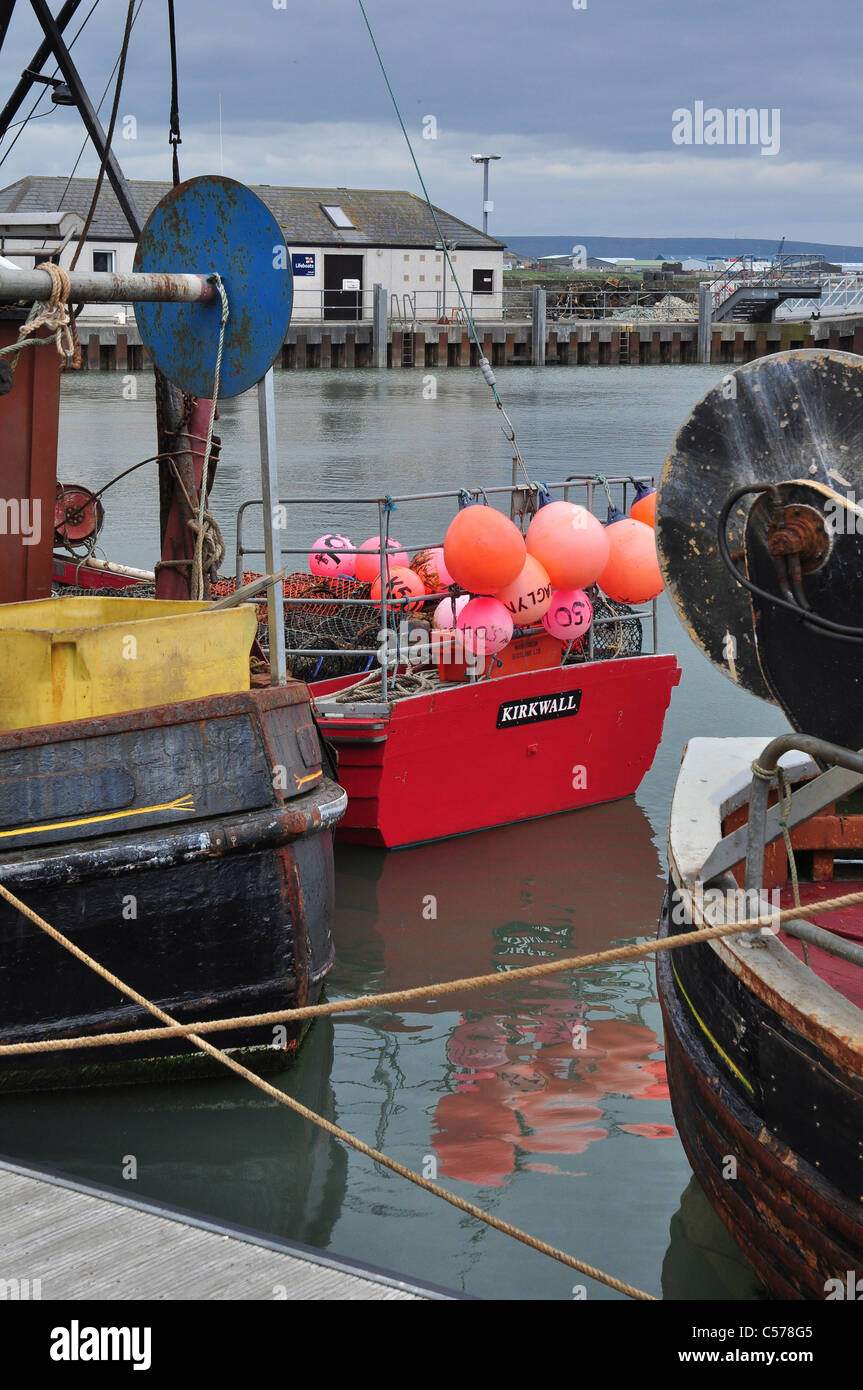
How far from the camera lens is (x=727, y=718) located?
13289mm

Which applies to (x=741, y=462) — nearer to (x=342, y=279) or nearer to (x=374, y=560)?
(x=374, y=560)

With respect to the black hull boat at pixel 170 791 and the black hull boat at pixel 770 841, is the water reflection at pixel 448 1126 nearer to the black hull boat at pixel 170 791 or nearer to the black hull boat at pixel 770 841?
the black hull boat at pixel 170 791

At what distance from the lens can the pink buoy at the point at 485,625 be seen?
9.02 meters

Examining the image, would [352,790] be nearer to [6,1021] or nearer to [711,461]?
[6,1021]

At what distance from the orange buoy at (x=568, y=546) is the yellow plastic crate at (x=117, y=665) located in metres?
3.50

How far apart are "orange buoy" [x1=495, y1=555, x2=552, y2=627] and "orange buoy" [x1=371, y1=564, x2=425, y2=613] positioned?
86 cm

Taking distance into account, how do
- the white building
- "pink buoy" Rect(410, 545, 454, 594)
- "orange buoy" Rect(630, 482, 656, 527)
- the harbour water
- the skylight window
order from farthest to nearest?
the skylight window
the white building
"orange buoy" Rect(630, 482, 656, 527)
"pink buoy" Rect(410, 545, 454, 594)
the harbour water

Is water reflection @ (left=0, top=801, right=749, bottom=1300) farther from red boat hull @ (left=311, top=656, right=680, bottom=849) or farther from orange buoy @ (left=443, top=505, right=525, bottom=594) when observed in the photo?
orange buoy @ (left=443, top=505, right=525, bottom=594)

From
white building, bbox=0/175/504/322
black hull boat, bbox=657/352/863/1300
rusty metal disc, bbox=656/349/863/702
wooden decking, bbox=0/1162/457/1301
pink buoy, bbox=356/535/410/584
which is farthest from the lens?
white building, bbox=0/175/504/322

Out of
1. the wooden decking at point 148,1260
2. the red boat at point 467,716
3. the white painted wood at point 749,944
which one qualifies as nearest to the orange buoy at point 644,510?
the red boat at point 467,716

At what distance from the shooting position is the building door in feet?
187

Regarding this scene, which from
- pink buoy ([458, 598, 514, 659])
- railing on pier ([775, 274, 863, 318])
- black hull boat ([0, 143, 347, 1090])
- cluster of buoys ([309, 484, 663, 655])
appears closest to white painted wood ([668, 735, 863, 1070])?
black hull boat ([0, 143, 347, 1090])
